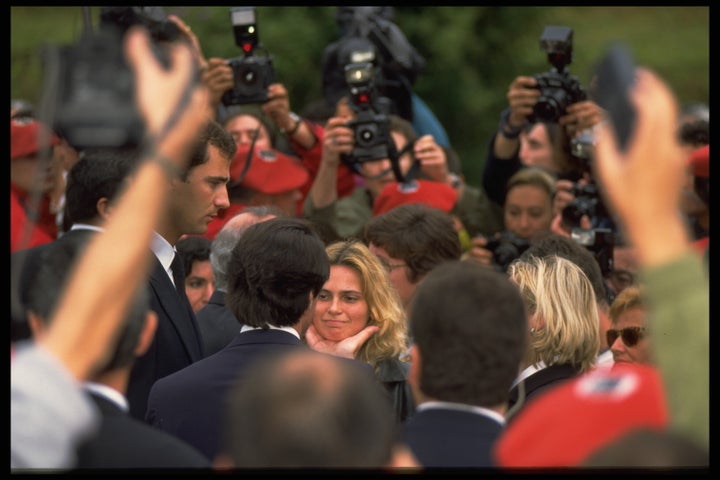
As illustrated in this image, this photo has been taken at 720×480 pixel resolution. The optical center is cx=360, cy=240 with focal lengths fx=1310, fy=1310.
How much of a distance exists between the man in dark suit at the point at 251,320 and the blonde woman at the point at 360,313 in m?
0.63

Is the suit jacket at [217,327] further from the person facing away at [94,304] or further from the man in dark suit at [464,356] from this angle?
the person facing away at [94,304]

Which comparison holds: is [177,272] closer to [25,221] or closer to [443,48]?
[25,221]

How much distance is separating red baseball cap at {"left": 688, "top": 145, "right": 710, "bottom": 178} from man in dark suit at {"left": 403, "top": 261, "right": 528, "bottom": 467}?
329 cm

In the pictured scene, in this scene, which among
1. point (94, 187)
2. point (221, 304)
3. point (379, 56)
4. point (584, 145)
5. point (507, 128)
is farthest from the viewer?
point (379, 56)

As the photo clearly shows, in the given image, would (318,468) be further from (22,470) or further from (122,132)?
(122,132)

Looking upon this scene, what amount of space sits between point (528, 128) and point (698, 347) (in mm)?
4905

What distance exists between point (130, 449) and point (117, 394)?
→ 20 centimetres

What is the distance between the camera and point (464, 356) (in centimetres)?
262

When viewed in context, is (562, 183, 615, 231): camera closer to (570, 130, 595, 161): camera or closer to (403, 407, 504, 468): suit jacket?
(570, 130, 595, 161): camera

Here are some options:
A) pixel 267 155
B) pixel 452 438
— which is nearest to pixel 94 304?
pixel 452 438

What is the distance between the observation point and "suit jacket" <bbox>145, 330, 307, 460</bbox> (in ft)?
11.8

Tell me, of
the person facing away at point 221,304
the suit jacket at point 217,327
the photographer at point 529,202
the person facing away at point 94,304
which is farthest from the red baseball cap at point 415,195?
the person facing away at point 94,304

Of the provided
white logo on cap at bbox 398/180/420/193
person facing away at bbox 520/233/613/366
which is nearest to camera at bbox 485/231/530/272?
white logo on cap at bbox 398/180/420/193

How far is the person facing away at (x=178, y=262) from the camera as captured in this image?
4.09m
